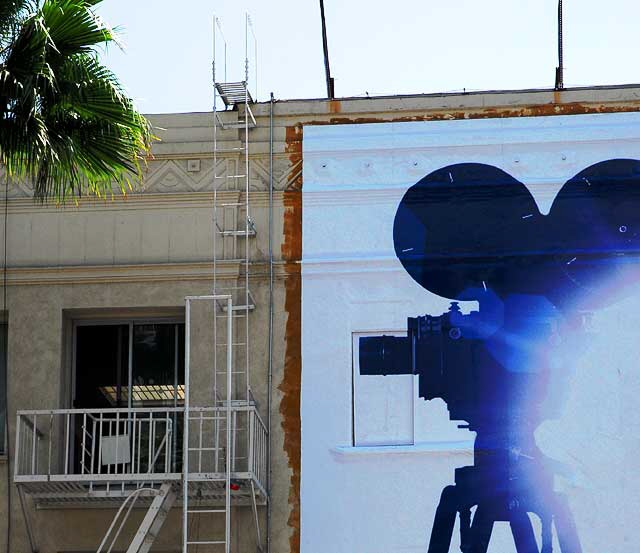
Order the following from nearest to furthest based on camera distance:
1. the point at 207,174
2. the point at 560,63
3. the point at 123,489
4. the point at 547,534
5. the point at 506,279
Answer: the point at 123,489, the point at 547,534, the point at 506,279, the point at 207,174, the point at 560,63

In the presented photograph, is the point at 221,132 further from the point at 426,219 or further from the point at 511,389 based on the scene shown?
the point at 511,389

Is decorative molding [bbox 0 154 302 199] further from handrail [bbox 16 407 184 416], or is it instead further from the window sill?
the window sill

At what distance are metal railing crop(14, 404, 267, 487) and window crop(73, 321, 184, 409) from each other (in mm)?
244

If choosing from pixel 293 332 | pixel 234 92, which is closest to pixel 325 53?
pixel 234 92

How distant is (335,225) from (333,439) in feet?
9.23

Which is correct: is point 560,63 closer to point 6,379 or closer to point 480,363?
point 480,363

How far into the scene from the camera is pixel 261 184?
Result: 1972cm

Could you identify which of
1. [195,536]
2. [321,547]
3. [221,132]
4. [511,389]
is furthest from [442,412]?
[221,132]

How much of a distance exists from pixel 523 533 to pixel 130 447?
198 inches

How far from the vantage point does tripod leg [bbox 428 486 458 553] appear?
18344 mm

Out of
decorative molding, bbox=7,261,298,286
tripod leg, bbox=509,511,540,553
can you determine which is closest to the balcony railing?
decorative molding, bbox=7,261,298,286

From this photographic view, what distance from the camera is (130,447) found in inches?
742

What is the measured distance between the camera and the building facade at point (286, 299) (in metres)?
18.6

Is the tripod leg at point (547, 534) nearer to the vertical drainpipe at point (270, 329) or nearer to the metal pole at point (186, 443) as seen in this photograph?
the vertical drainpipe at point (270, 329)
